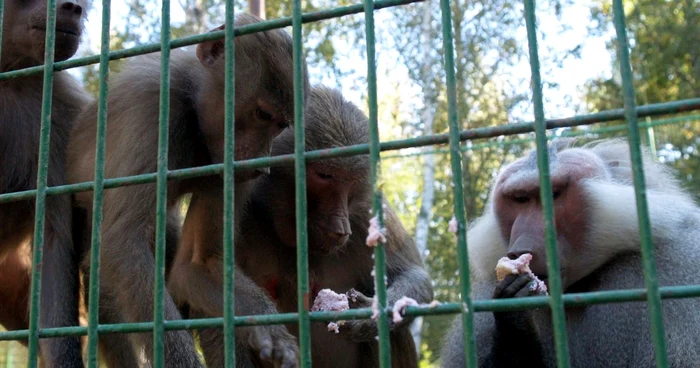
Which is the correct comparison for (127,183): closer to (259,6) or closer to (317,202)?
(317,202)

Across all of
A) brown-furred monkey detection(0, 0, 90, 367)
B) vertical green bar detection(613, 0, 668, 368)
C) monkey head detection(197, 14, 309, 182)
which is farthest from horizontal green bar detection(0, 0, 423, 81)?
Answer: brown-furred monkey detection(0, 0, 90, 367)

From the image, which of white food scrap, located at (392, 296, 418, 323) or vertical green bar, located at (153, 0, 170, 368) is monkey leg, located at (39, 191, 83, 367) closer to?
vertical green bar, located at (153, 0, 170, 368)

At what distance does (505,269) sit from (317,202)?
3.09 ft

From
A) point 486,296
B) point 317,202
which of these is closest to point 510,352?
point 486,296

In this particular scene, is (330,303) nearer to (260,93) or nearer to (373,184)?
(260,93)

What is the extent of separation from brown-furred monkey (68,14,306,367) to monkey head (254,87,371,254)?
31 centimetres

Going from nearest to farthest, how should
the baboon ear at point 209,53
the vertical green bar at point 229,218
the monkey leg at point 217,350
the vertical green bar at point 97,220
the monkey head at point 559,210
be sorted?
the vertical green bar at point 229,218 < the vertical green bar at point 97,220 < the monkey head at point 559,210 < the baboon ear at point 209,53 < the monkey leg at point 217,350

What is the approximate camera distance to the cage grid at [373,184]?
1447 mm

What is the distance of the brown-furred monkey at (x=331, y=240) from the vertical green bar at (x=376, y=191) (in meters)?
1.26

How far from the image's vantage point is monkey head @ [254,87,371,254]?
3123mm

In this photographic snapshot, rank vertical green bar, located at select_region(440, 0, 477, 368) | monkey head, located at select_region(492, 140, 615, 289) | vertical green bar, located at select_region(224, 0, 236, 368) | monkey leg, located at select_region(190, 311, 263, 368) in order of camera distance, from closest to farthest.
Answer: vertical green bar, located at select_region(440, 0, 477, 368), vertical green bar, located at select_region(224, 0, 236, 368), monkey head, located at select_region(492, 140, 615, 289), monkey leg, located at select_region(190, 311, 263, 368)

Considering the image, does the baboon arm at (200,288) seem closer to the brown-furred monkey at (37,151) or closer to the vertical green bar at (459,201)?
the brown-furred monkey at (37,151)

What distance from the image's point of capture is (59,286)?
3105 mm

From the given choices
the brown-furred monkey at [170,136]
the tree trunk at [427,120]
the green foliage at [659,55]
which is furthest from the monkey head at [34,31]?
the green foliage at [659,55]
